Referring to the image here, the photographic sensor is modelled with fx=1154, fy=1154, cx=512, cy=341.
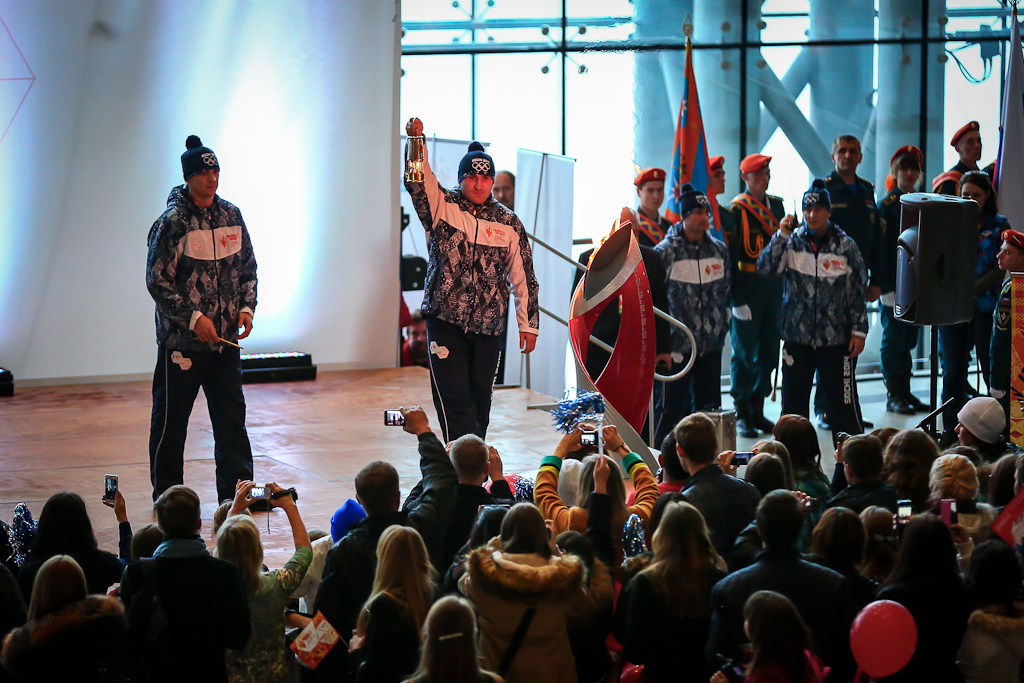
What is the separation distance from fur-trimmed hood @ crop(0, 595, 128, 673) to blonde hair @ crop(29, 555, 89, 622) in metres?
0.02

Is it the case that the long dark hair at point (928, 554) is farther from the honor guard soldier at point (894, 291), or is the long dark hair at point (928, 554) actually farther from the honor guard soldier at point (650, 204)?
the honor guard soldier at point (894, 291)

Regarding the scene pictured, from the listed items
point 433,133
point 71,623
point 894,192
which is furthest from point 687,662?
point 433,133

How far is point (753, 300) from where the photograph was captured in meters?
7.40

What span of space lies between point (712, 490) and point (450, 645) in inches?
46.2

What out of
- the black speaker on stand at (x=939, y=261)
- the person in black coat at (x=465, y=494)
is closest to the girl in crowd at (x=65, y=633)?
the person in black coat at (x=465, y=494)

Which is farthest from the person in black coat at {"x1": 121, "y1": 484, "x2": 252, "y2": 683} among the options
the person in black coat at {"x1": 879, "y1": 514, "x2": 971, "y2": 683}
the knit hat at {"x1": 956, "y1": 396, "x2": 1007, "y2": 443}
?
the knit hat at {"x1": 956, "y1": 396, "x2": 1007, "y2": 443}

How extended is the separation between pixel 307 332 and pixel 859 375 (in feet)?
17.0

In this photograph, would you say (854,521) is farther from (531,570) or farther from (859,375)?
(859,375)

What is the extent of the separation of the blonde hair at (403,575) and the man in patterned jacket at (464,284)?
2.16 m

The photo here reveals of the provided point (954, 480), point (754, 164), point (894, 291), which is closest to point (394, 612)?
point (954, 480)

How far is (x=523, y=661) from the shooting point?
2672mm

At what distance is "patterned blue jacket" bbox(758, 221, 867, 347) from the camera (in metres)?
6.35

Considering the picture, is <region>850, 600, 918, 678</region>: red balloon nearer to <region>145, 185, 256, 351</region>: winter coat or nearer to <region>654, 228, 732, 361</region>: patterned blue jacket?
<region>145, 185, 256, 351</region>: winter coat

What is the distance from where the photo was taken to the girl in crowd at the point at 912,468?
3.58m
